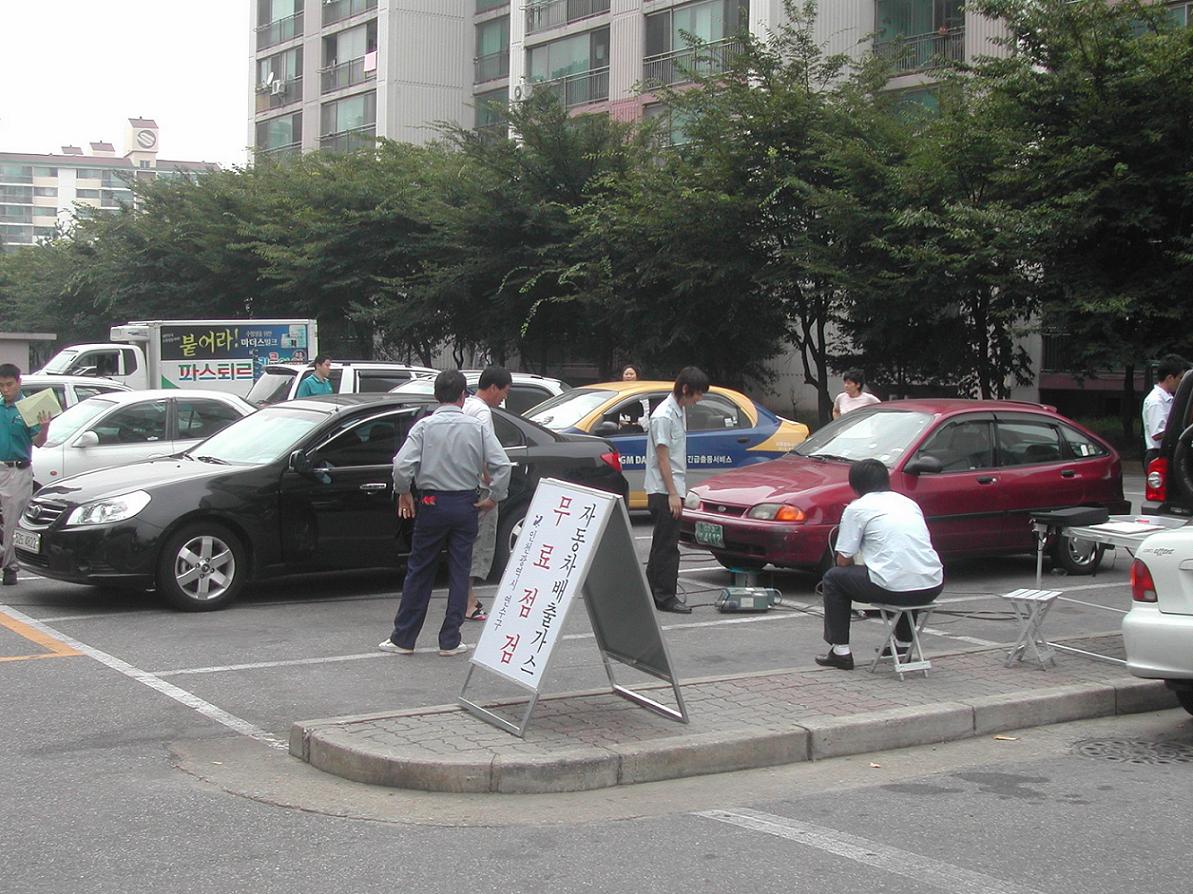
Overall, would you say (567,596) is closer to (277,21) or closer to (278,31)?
(278,31)

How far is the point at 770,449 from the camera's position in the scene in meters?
15.5

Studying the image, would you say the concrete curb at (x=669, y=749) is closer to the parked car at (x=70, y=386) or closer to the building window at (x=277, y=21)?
the parked car at (x=70, y=386)

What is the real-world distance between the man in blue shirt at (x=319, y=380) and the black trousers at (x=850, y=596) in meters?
10.9

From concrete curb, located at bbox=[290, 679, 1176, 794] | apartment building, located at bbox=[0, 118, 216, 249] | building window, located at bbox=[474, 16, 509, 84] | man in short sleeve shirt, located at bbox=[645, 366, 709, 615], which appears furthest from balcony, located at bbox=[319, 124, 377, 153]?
apartment building, located at bbox=[0, 118, 216, 249]

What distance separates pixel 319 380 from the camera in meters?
18.5

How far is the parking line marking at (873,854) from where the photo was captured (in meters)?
4.73

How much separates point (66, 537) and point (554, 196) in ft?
80.2

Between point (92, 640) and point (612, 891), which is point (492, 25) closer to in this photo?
point (92, 640)

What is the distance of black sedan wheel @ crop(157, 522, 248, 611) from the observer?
386 inches

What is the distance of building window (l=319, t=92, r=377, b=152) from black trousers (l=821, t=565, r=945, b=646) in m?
46.3

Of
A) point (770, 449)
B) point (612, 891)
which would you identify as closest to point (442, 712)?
point (612, 891)

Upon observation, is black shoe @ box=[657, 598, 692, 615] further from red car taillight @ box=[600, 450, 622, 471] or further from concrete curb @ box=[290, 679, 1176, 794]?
concrete curb @ box=[290, 679, 1176, 794]

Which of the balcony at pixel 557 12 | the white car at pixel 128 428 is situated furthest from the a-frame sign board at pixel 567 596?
the balcony at pixel 557 12

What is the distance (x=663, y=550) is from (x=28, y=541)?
4761 millimetres
